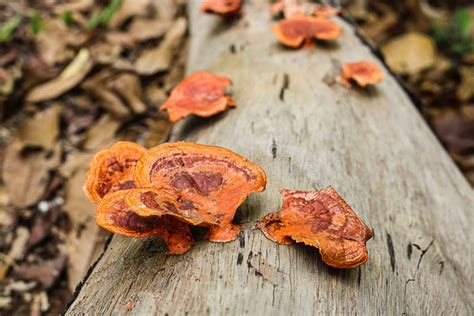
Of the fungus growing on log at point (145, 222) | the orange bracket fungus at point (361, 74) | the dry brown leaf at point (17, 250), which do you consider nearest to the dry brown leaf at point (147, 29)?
the dry brown leaf at point (17, 250)

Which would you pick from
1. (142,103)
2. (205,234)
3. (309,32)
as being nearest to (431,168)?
(309,32)

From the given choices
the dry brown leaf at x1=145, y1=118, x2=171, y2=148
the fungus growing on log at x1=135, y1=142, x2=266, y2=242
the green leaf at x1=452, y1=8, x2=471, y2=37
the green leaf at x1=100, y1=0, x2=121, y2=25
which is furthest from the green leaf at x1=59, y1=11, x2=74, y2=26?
the green leaf at x1=452, y1=8, x2=471, y2=37

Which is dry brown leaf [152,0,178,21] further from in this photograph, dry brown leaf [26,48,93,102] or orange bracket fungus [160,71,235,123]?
orange bracket fungus [160,71,235,123]

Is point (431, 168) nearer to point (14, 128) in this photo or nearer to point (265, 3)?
point (265, 3)

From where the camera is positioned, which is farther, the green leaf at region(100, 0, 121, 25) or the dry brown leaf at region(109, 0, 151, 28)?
the dry brown leaf at region(109, 0, 151, 28)

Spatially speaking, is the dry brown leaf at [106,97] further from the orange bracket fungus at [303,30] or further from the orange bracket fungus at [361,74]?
the orange bracket fungus at [361,74]

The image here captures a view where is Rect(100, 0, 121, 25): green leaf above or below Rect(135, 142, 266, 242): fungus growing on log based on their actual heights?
below
